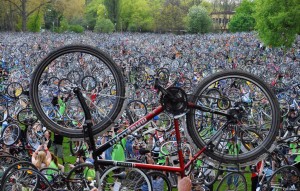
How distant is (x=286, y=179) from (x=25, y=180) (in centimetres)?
430

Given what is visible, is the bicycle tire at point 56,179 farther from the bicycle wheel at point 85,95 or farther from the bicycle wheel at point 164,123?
the bicycle wheel at point 164,123

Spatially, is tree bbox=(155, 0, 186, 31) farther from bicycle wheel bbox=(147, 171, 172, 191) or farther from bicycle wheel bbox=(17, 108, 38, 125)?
bicycle wheel bbox=(147, 171, 172, 191)

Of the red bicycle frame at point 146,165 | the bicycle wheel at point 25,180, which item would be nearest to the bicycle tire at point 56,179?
the bicycle wheel at point 25,180

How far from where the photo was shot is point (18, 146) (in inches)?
427

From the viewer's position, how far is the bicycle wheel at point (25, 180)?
682 centimetres

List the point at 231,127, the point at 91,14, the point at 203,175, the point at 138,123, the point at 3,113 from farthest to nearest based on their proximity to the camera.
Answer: the point at 91,14
the point at 3,113
the point at 203,175
the point at 231,127
the point at 138,123

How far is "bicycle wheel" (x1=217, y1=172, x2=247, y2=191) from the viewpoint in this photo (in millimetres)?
7667

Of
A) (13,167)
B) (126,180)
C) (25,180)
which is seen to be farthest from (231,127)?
(13,167)

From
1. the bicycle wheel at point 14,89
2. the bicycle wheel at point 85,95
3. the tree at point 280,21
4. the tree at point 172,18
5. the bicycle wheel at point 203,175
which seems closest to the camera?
the bicycle wheel at point 85,95

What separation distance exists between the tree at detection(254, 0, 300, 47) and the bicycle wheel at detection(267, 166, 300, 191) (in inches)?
877

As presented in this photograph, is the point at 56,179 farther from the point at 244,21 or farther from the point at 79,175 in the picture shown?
the point at 244,21

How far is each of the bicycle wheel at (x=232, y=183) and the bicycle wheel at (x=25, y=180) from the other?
280 cm

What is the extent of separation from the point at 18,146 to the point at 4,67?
13101 millimetres

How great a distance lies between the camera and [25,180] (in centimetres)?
688
